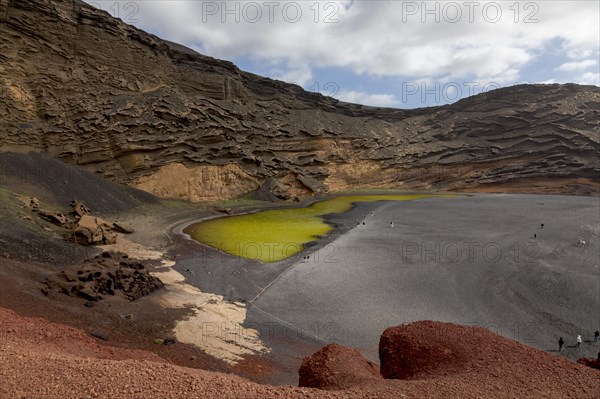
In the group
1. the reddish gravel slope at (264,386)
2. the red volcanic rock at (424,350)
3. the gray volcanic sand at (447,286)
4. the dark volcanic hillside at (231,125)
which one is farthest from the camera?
the dark volcanic hillside at (231,125)

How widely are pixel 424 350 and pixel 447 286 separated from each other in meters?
10.6

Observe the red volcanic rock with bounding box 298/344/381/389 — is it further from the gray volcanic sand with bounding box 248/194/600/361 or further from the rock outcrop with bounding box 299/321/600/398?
the gray volcanic sand with bounding box 248/194/600/361

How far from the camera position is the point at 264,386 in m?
4.75

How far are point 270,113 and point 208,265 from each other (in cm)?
3886

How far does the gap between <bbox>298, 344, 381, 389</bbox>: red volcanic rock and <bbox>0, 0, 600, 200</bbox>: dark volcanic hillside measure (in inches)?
1359

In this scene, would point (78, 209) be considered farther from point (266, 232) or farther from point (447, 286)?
point (447, 286)

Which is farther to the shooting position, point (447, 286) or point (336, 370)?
point (447, 286)

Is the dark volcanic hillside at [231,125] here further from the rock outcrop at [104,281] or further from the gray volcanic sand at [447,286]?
the rock outcrop at [104,281]

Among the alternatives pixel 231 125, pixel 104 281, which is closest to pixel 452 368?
pixel 104 281

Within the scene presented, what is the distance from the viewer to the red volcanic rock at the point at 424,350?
6.15 meters

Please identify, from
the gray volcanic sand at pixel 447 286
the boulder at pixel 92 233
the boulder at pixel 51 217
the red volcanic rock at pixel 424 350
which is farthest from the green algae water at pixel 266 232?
the red volcanic rock at pixel 424 350

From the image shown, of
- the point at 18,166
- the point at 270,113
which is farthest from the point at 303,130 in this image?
the point at 18,166

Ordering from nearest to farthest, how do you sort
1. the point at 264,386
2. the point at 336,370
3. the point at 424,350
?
the point at 264,386, the point at 336,370, the point at 424,350

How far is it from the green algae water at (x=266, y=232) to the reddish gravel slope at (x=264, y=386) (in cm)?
1457
